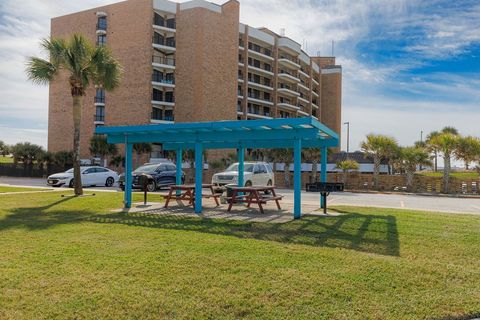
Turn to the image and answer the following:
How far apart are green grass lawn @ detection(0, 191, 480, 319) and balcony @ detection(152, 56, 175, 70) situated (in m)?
43.2

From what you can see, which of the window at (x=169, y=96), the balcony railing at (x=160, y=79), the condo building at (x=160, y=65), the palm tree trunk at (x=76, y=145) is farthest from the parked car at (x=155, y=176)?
the window at (x=169, y=96)

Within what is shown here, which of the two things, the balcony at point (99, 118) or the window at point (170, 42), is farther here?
the balcony at point (99, 118)

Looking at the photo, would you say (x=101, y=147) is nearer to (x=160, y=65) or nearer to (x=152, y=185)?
(x=160, y=65)

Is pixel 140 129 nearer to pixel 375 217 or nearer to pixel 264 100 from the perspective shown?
pixel 375 217

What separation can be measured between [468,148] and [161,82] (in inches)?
1368

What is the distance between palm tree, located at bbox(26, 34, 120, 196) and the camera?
17.7 m

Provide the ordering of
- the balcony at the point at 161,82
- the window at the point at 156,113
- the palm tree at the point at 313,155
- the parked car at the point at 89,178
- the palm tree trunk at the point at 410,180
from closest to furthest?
the parked car at the point at 89,178
the palm tree trunk at the point at 410,180
the palm tree at the point at 313,155
the balcony at the point at 161,82
the window at the point at 156,113

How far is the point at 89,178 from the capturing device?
27.7 meters

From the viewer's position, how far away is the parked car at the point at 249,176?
1961 cm

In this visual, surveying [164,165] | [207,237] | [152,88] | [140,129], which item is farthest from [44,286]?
[152,88]

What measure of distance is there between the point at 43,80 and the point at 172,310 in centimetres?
1668

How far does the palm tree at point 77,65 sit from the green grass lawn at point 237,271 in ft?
32.1

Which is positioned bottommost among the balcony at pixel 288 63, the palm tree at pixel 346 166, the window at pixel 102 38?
the palm tree at pixel 346 166

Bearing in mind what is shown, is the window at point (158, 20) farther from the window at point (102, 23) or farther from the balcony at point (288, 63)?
the balcony at point (288, 63)
